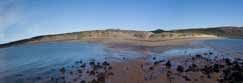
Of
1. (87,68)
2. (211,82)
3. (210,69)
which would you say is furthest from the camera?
Answer: (87,68)

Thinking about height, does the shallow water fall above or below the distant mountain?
below

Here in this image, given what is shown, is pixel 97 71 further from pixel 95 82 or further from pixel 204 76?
pixel 204 76

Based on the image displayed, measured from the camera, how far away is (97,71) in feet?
65.0

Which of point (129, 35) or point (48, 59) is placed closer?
point (48, 59)

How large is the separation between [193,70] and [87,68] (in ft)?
23.4

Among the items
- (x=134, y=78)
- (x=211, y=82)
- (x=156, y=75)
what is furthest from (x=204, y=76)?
(x=134, y=78)

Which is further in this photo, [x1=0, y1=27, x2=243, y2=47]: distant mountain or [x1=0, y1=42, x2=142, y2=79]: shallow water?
[x1=0, y1=27, x2=243, y2=47]: distant mountain

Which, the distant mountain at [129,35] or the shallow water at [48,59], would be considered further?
the distant mountain at [129,35]

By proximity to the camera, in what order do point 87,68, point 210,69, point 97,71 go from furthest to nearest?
point 87,68 → point 97,71 → point 210,69

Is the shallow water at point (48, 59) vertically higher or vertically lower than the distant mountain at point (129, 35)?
lower

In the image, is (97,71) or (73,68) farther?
(73,68)

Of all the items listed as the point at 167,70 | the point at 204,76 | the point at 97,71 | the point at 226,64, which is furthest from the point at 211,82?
the point at 97,71

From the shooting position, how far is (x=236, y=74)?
16.4 metres

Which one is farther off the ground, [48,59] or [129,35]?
[129,35]
